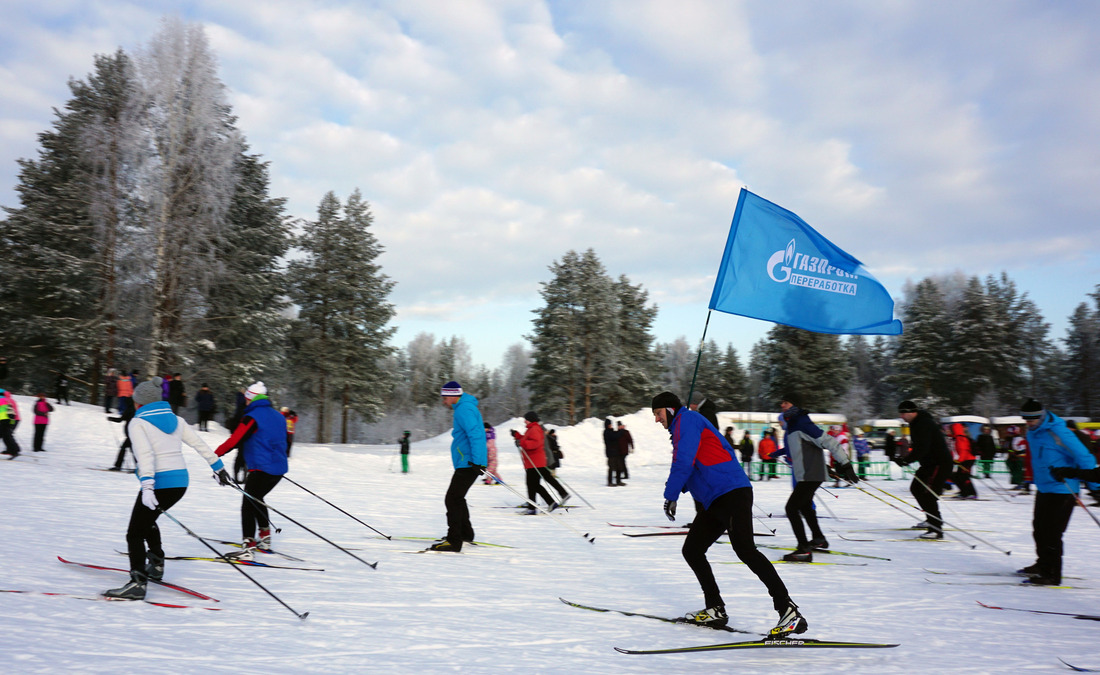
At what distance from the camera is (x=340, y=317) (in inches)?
1480

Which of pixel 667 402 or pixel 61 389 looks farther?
pixel 61 389

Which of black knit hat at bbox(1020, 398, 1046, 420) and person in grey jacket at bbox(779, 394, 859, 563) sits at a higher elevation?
black knit hat at bbox(1020, 398, 1046, 420)

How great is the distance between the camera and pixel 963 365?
5566cm

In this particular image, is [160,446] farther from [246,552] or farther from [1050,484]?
[1050,484]

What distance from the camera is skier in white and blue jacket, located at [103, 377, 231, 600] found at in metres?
5.18

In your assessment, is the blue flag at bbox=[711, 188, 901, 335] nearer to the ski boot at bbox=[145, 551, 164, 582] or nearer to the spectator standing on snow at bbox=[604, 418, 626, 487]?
the ski boot at bbox=[145, 551, 164, 582]

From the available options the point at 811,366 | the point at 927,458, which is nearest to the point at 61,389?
the point at 927,458

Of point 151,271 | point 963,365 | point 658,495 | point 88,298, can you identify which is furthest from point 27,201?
point 963,365

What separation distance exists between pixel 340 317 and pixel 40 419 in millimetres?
22524

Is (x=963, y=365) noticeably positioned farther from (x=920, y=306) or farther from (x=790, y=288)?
(x=790, y=288)

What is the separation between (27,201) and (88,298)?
6.09m

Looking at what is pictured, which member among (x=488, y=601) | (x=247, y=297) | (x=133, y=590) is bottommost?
(x=488, y=601)

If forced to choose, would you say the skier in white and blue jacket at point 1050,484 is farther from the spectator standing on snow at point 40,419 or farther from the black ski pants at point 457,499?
the spectator standing on snow at point 40,419

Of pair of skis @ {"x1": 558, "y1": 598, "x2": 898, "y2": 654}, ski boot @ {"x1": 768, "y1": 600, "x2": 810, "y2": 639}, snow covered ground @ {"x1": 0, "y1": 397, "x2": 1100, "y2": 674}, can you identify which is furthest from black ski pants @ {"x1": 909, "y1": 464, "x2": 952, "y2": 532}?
ski boot @ {"x1": 768, "y1": 600, "x2": 810, "y2": 639}
